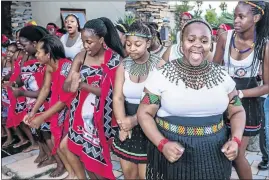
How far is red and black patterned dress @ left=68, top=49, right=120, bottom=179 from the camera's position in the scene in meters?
2.93

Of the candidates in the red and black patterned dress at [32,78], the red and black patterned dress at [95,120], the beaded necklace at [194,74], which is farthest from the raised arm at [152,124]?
the red and black patterned dress at [32,78]

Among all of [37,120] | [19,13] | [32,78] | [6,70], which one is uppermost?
[19,13]

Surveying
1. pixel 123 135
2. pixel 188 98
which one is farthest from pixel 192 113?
pixel 123 135

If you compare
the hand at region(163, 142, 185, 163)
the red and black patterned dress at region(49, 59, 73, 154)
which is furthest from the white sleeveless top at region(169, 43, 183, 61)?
the hand at region(163, 142, 185, 163)

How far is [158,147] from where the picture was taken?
6.31 feet

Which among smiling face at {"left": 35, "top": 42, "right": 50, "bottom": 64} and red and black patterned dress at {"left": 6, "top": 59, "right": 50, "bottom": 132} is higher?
smiling face at {"left": 35, "top": 42, "right": 50, "bottom": 64}

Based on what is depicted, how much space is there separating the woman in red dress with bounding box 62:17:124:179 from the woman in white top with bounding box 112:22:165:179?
0.30 m

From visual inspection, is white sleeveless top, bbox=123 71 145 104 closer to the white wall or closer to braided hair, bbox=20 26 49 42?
braided hair, bbox=20 26 49 42

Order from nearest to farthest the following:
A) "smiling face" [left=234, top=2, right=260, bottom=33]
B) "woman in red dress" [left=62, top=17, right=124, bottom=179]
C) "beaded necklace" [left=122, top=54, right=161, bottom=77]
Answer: "beaded necklace" [left=122, top=54, right=161, bottom=77], "smiling face" [left=234, top=2, right=260, bottom=33], "woman in red dress" [left=62, top=17, right=124, bottom=179]

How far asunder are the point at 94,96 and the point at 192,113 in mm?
1282

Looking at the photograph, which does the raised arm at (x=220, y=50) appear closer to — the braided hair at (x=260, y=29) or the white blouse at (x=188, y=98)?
the braided hair at (x=260, y=29)

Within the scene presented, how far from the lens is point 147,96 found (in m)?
2.01

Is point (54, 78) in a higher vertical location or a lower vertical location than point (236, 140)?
higher

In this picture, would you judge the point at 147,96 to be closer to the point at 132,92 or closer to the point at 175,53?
the point at 132,92
